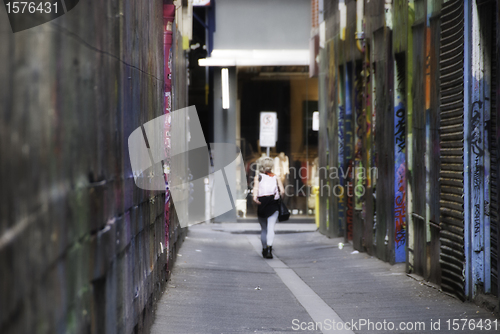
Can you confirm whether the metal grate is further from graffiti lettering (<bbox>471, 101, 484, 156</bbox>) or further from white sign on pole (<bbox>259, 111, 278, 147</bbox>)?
white sign on pole (<bbox>259, 111, 278, 147</bbox>)

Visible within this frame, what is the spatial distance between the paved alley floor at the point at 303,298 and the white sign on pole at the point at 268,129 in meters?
6.72

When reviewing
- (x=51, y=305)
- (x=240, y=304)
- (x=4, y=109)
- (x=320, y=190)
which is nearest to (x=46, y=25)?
(x=4, y=109)

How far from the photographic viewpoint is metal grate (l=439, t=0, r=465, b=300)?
7035 mm

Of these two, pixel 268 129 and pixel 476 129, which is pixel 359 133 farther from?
pixel 268 129

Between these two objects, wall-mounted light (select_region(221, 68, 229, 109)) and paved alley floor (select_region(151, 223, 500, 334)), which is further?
wall-mounted light (select_region(221, 68, 229, 109))

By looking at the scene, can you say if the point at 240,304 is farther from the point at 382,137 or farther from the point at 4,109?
the point at 4,109

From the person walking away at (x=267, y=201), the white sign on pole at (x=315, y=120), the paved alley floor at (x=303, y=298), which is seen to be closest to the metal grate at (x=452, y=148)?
the paved alley floor at (x=303, y=298)

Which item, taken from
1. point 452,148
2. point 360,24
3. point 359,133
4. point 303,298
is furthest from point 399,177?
point 360,24

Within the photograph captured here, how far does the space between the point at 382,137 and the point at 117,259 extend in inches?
284

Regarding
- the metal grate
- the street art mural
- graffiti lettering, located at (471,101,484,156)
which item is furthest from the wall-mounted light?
graffiti lettering, located at (471,101,484,156)

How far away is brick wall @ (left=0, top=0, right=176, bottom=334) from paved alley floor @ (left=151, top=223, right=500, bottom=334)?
5.37 feet

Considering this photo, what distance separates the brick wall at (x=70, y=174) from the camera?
1940 millimetres

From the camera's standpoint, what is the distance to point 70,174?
2.67 meters

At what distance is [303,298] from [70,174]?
5230mm
